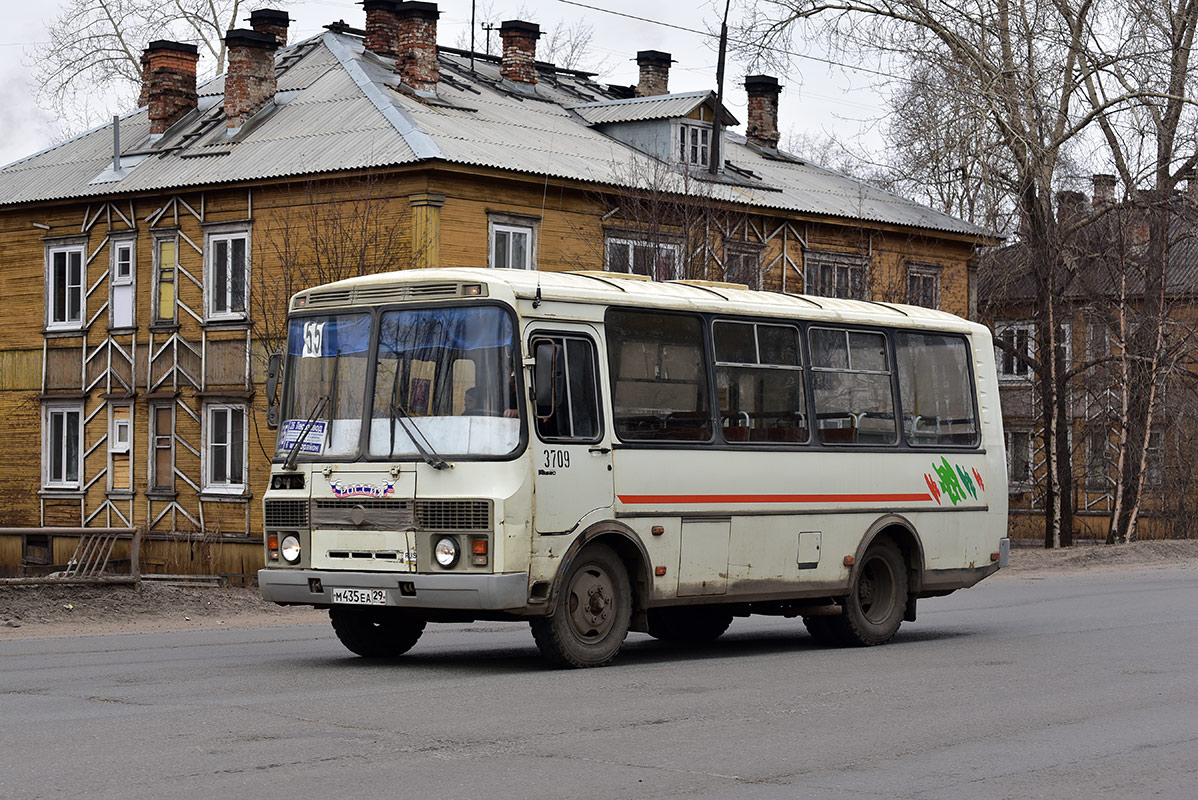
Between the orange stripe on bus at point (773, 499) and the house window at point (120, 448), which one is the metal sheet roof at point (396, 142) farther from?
the orange stripe on bus at point (773, 499)

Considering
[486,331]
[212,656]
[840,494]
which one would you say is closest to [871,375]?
[840,494]

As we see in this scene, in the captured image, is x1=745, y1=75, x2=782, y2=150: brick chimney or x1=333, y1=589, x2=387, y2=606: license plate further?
x1=745, y1=75, x2=782, y2=150: brick chimney

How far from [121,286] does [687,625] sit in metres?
22.6

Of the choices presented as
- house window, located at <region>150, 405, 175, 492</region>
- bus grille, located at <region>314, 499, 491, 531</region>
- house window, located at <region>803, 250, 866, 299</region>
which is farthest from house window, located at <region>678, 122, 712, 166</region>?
bus grille, located at <region>314, 499, 491, 531</region>

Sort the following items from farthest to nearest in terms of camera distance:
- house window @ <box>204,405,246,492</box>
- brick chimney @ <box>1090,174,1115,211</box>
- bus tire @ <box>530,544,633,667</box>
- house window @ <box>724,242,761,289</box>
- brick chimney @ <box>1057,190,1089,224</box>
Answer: brick chimney @ <box>1090,174,1115,211</box> → brick chimney @ <box>1057,190,1089,224</box> → house window @ <box>724,242,761,289</box> → house window @ <box>204,405,246,492</box> → bus tire @ <box>530,544,633,667</box>

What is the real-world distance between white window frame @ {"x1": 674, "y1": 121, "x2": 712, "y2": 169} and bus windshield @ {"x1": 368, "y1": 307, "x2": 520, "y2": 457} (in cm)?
2480

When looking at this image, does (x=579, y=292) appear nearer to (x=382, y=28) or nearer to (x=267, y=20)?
(x=382, y=28)

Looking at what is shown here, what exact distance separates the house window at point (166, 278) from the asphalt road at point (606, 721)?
1942cm

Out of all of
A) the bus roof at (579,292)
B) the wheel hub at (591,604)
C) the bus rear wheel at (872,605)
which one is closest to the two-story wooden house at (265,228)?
the bus roof at (579,292)

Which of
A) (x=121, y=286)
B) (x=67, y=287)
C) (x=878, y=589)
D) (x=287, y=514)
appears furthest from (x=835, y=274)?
(x=287, y=514)

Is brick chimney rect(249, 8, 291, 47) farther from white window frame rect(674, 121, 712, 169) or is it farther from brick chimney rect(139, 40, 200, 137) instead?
white window frame rect(674, 121, 712, 169)

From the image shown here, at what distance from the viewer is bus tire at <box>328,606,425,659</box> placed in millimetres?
14062

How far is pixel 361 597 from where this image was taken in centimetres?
1293

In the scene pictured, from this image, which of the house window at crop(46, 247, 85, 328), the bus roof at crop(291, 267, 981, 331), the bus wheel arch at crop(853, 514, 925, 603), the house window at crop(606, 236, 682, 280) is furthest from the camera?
the house window at crop(46, 247, 85, 328)
